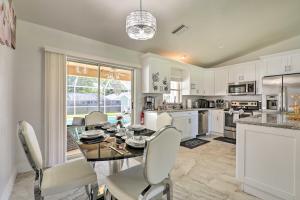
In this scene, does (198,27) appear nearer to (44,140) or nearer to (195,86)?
(195,86)

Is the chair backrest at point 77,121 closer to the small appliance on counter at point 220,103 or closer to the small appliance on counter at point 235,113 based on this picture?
the small appliance on counter at point 235,113

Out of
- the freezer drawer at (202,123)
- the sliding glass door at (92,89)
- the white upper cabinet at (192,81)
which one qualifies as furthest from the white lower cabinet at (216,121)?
the sliding glass door at (92,89)

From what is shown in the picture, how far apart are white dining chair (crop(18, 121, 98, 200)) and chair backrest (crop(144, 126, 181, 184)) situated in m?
0.69

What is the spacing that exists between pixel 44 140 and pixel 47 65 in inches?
51.8

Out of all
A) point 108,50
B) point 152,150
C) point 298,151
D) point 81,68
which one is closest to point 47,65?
point 81,68

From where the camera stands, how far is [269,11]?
3021 mm

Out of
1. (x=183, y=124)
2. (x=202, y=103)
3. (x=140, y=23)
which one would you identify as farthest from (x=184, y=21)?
(x=202, y=103)

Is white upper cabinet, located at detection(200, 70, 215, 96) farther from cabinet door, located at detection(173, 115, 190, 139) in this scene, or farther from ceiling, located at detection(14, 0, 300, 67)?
cabinet door, located at detection(173, 115, 190, 139)

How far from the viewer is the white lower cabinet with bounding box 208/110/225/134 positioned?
4.88 meters

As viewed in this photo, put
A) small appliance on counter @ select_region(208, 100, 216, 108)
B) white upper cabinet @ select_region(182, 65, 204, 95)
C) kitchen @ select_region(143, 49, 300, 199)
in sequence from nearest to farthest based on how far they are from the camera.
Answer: kitchen @ select_region(143, 49, 300, 199)
white upper cabinet @ select_region(182, 65, 204, 95)
small appliance on counter @ select_region(208, 100, 216, 108)

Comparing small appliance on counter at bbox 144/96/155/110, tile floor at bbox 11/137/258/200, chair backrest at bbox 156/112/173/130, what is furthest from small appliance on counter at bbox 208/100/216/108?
chair backrest at bbox 156/112/173/130

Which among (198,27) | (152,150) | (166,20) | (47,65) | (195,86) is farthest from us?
(195,86)

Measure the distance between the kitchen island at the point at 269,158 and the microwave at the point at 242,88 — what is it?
9.90 feet

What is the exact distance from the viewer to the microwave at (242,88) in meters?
4.46
